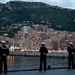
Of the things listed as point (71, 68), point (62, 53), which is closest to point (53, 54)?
point (62, 53)

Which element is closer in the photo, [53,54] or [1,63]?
[1,63]

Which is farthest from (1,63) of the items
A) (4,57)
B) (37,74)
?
(37,74)

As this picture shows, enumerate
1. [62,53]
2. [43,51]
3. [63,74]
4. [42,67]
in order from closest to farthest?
[63,74] → [43,51] → [42,67] → [62,53]

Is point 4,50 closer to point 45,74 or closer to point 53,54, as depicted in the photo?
point 45,74

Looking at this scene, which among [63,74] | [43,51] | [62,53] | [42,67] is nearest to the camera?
[63,74]

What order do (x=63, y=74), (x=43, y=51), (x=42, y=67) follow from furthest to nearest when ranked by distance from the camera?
1. (x=42, y=67)
2. (x=43, y=51)
3. (x=63, y=74)

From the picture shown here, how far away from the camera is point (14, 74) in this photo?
23.8 meters

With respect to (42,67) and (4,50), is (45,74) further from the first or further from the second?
(42,67)

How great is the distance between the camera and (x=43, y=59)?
86.1 feet

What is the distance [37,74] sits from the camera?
77.6ft

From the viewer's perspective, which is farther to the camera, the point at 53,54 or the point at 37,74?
the point at 53,54

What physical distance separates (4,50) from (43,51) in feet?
10.1

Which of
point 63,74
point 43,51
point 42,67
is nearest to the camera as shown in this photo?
point 63,74

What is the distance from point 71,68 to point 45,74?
5.08 meters
